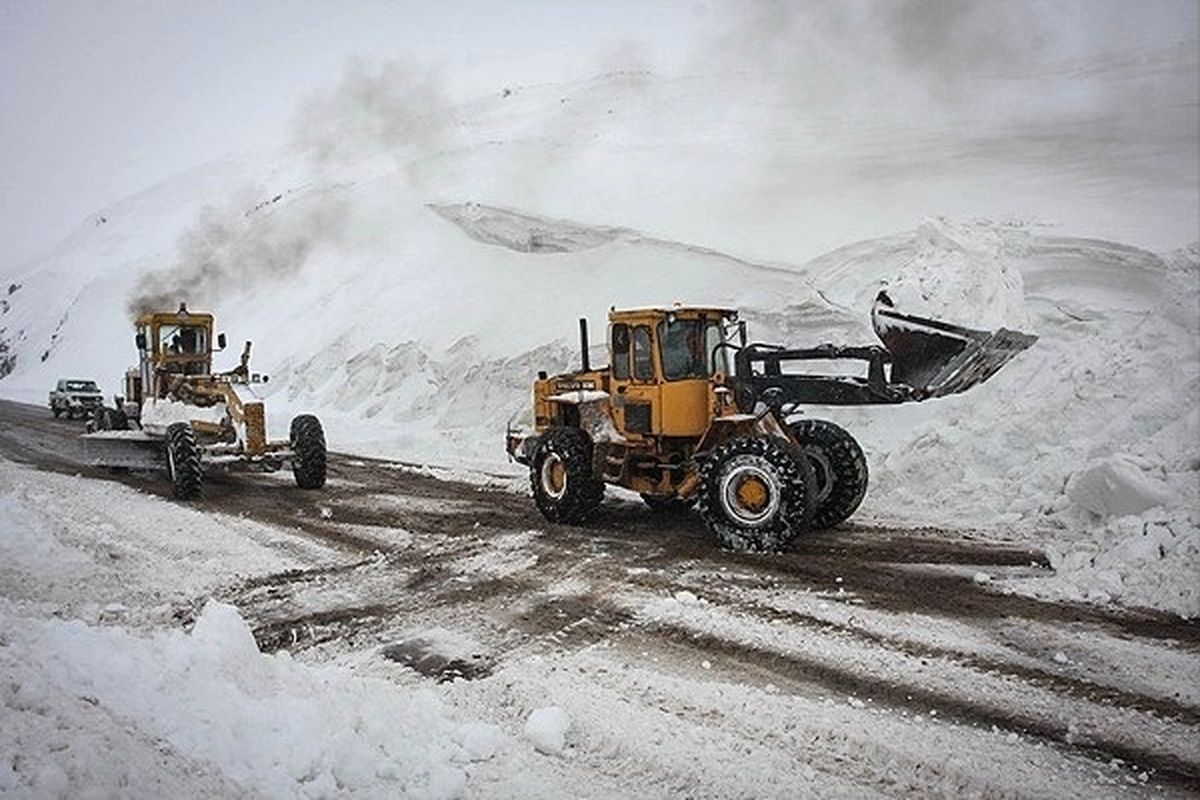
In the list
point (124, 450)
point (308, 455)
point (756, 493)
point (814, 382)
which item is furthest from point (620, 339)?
point (124, 450)

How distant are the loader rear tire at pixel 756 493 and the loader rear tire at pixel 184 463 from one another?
644 centimetres

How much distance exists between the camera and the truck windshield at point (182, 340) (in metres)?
13.3

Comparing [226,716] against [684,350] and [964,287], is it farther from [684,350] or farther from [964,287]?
[964,287]

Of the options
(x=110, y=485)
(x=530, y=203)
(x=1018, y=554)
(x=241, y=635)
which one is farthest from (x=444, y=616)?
(x=530, y=203)

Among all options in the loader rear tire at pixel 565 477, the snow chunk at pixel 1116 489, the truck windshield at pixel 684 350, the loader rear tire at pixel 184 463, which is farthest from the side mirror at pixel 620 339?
the loader rear tire at pixel 184 463

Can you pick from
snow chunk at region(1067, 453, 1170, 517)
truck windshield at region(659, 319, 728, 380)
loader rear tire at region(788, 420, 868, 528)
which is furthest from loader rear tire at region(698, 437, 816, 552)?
snow chunk at region(1067, 453, 1170, 517)

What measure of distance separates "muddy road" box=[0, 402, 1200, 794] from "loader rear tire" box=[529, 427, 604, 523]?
0.22 m

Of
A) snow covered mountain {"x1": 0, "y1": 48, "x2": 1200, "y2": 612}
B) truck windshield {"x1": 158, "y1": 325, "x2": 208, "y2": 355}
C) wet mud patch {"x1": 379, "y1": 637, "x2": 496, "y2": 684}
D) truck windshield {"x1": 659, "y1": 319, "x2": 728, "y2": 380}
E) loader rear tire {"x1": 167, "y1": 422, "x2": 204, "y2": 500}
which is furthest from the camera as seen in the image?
truck windshield {"x1": 158, "y1": 325, "x2": 208, "y2": 355}

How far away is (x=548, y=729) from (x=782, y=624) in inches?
88.0

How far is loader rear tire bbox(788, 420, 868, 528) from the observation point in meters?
8.84

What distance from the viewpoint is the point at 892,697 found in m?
4.86

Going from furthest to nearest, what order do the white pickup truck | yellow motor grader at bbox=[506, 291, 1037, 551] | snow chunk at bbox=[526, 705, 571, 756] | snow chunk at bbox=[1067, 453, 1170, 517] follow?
the white pickup truck
yellow motor grader at bbox=[506, 291, 1037, 551]
snow chunk at bbox=[1067, 453, 1170, 517]
snow chunk at bbox=[526, 705, 571, 756]

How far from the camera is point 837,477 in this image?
29.2 ft

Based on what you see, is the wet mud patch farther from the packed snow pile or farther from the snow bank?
the snow bank
